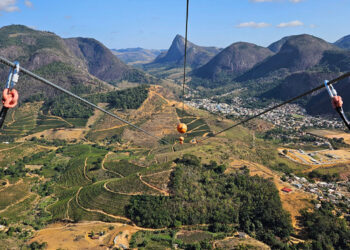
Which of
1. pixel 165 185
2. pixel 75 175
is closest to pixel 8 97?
pixel 165 185

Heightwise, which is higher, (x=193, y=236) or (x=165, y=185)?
(x=165, y=185)

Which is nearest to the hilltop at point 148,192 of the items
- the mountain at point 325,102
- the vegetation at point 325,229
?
the vegetation at point 325,229

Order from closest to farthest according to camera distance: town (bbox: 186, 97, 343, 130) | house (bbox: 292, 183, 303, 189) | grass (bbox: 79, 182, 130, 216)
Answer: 1. grass (bbox: 79, 182, 130, 216)
2. house (bbox: 292, 183, 303, 189)
3. town (bbox: 186, 97, 343, 130)

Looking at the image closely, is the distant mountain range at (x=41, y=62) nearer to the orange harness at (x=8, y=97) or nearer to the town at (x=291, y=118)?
the town at (x=291, y=118)

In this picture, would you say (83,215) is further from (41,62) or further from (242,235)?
(41,62)

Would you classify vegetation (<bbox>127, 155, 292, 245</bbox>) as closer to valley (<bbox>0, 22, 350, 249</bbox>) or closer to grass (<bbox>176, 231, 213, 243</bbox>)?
valley (<bbox>0, 22, 350, 249</bbox>)

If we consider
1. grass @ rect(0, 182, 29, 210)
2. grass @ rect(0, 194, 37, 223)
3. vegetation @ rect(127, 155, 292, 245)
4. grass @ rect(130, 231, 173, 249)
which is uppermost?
vegetation @ rect(127, 155, 292, 245)

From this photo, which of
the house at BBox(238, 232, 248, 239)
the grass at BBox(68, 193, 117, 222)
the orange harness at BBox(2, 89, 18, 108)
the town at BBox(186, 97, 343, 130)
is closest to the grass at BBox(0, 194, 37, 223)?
the grass at BBox(68, 193, 117, 222)

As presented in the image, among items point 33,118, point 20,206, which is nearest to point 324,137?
point 20,206

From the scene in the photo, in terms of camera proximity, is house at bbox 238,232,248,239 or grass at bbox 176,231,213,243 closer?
house at bbox 238,232,248,239

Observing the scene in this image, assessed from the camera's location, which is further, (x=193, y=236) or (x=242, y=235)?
(x=193, y=236)

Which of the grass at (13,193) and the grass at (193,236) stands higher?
the grass at (193,236)
